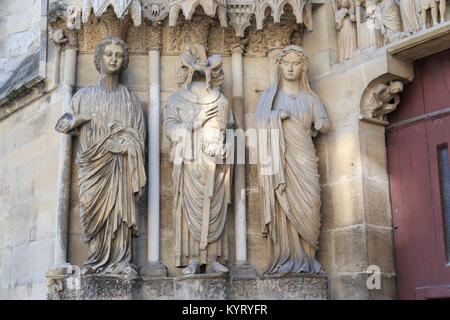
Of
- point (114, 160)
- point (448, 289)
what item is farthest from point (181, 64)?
point (448, 289)

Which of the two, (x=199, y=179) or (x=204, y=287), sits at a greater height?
(x=199, y=179)

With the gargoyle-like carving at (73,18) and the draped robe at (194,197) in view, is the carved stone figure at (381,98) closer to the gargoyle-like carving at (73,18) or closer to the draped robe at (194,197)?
the draped robe at (194,197)

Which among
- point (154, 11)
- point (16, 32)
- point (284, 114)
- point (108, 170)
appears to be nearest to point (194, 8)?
point (154, 11)

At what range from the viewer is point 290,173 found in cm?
777

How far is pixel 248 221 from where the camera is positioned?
8016 millimetres

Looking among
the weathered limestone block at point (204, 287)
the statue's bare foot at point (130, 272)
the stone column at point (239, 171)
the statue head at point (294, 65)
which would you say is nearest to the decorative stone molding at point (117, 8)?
the stone column at point (239, 171)

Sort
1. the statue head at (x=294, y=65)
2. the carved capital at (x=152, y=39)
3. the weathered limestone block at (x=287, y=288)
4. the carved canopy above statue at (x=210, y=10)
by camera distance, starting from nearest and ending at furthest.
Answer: the weathered limestone block at (x=287, y=288), the carved canopy above statue at (x=210, y=10), the statue head at (x=294, y=65), the carved capital at (x=152, y=39)

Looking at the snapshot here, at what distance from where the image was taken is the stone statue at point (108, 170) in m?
7.53

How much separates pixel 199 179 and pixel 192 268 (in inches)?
35.6

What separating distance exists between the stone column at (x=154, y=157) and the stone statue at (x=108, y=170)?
0.69 feet

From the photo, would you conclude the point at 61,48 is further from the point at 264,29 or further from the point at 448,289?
the point at 448,289

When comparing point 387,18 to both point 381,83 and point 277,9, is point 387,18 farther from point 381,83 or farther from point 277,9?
point 277,9

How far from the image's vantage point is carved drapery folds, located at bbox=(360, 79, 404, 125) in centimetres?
801

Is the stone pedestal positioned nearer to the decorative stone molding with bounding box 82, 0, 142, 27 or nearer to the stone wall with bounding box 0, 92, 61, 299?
the stone wall with bounding box 0, 92, 61, 299
